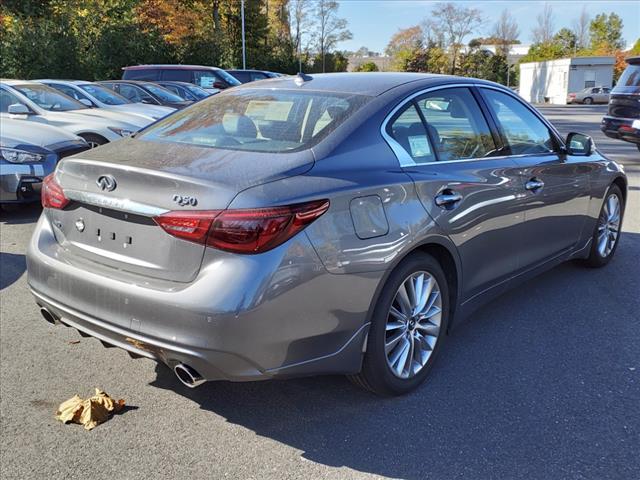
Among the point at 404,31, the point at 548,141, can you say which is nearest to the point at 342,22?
the point at 404,31

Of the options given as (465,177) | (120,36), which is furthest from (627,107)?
(120,36)

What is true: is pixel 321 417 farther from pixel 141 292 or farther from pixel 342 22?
pixel 342 22

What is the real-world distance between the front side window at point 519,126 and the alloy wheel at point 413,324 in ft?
4.39

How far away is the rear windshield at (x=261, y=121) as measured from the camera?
3.09m

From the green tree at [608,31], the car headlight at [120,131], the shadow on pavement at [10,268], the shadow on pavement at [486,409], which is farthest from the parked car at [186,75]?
the green tree at [608,31]

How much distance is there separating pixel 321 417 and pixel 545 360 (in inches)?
59.2

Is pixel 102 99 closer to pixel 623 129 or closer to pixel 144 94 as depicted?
pixel 144 94

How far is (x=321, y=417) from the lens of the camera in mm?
3111

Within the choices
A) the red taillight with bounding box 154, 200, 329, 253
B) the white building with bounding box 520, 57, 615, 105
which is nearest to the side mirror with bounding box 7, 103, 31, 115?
the red taillight with bounding box 154, 200, 329, 253

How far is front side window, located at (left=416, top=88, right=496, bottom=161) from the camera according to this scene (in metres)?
3.53

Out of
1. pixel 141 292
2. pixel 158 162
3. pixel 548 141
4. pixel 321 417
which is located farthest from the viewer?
pixel 548 141

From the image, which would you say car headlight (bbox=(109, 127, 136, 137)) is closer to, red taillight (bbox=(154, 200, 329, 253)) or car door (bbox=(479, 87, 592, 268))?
car door (bbox=(479, 87, 592, 268))

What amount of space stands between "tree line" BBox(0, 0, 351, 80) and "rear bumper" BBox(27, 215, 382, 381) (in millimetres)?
29870

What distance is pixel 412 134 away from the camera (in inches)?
133
